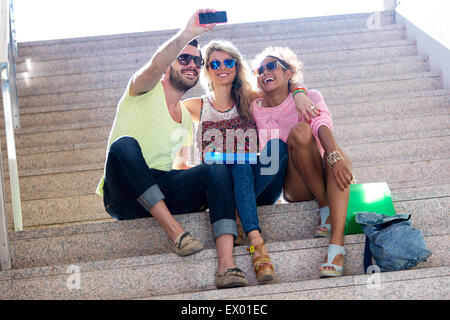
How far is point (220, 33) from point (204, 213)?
2.78 metres

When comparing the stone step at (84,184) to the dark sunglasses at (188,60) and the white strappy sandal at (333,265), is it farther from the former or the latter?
the white strappy sandal at (333,265)

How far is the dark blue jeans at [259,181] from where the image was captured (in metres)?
2.02

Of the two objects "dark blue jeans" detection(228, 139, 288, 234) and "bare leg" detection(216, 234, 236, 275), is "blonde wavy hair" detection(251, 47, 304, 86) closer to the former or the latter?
"dark blue jeans" detection(228, 139, 288, 234)

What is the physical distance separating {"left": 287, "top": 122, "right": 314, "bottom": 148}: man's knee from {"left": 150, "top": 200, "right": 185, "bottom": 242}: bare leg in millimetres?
551

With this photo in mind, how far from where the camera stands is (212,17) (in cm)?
195

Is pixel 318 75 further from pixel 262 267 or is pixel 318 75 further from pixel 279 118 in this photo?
pixel 262 267

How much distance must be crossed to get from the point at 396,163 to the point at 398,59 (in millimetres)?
1341

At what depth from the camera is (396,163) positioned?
298cm

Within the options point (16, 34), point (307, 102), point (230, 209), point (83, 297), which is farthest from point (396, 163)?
point (16, 34)

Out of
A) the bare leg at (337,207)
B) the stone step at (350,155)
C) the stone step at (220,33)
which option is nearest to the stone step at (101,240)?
the bare leg at (337,207)

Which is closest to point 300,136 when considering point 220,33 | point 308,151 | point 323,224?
point 308,151

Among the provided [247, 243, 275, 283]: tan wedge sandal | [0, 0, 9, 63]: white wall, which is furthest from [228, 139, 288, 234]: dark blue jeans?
[0, 0, 9, 63]: white wall

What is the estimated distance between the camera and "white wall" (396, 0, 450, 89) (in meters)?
3.75

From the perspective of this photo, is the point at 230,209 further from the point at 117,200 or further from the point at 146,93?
the point at 146,93
